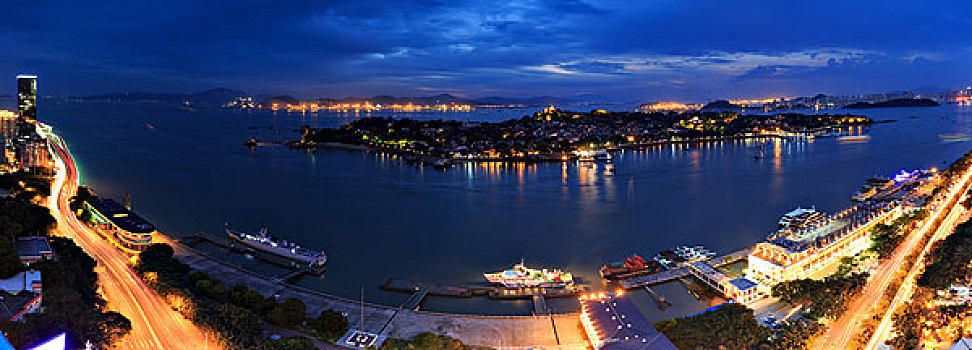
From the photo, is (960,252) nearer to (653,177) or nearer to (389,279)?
(389,279)

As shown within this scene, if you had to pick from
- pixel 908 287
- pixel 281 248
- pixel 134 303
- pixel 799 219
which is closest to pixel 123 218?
pixel 281 248

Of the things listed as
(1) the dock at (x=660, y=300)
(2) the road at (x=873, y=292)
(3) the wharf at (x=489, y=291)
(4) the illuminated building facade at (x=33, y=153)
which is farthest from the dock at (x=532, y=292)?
(4) the illuminated building facade at (x=33, y=153)

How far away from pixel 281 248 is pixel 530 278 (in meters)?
3.46

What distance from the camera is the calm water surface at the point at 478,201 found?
24.0 feet

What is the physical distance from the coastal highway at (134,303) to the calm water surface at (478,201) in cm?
137

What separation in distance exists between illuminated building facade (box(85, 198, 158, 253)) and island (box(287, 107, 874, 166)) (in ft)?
32.6

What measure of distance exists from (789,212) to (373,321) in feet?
26.5

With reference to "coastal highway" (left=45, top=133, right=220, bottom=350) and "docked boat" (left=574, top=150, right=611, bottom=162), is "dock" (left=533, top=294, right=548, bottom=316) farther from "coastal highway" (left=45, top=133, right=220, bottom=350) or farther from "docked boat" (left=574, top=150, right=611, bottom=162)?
"docked boat" (left=574, top=150, right=611, bottom=162)

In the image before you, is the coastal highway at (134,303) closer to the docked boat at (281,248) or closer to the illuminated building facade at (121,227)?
the illuminated building facade at (121,227)

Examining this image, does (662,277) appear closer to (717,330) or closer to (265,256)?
(717,330)

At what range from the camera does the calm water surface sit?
288 inches

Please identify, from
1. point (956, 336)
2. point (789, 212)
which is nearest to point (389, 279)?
point (956, 336)

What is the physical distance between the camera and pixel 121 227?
757 cm

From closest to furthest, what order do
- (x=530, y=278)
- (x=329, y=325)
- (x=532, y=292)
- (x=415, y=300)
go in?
(x=329, y=325), (x=415, y=300), (x=532, y=292), (x=530, y=278)
